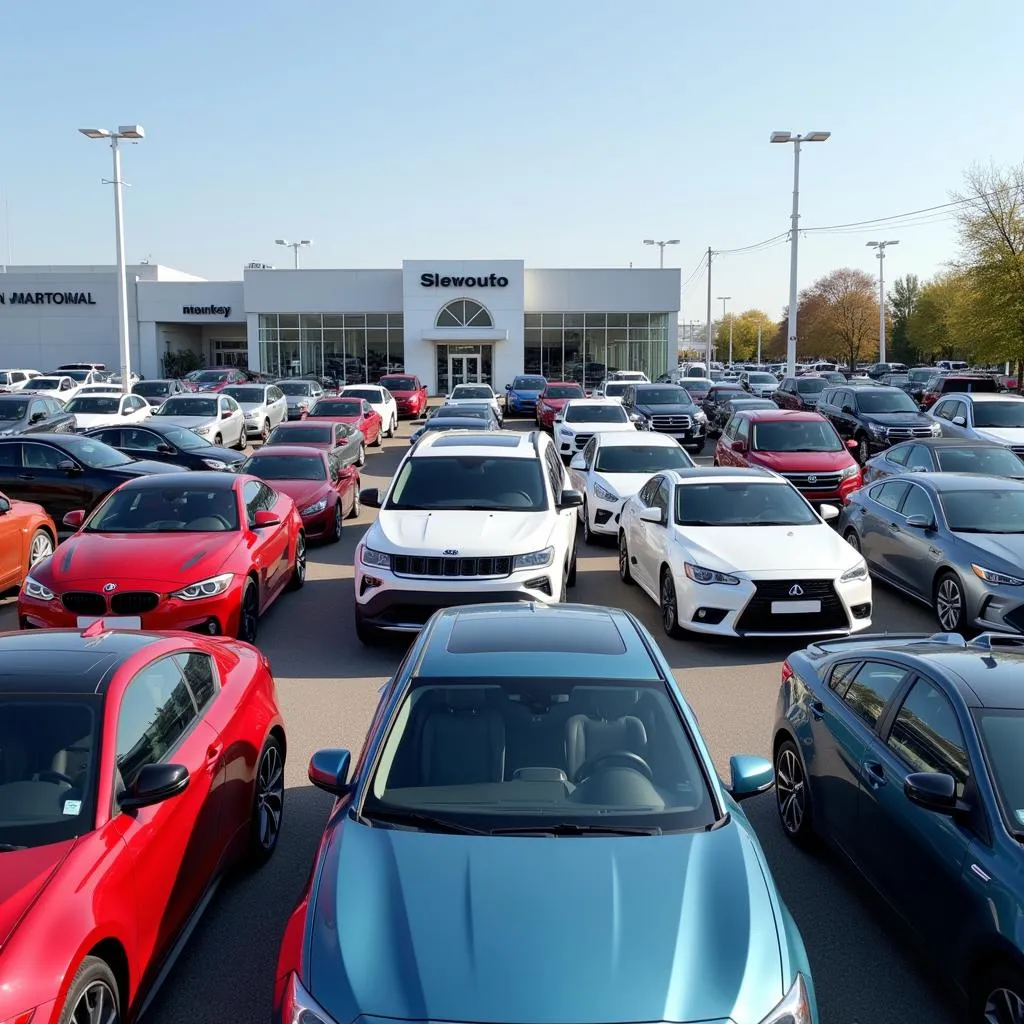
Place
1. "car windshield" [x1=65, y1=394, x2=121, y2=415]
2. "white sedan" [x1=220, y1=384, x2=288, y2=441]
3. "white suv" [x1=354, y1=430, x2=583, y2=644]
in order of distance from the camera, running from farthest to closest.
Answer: "white sedan" [x1=220, y1=384, x2=288, y2=441] → "car windshield" [x1=65, y1=394, x2=121, y2=415] → "white suv" [x1=354, y1=430, x2=583, y2=644]

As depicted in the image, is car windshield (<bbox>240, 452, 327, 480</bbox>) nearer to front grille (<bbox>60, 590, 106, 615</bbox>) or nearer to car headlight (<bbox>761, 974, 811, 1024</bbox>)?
front grille (<bbox>60, 590, 106, 615</bbox>)

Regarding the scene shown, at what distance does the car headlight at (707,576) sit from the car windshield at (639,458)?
6.20 m

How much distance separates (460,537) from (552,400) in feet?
78.8

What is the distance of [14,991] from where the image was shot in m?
3.11

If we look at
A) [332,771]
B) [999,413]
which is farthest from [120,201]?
[332,771]

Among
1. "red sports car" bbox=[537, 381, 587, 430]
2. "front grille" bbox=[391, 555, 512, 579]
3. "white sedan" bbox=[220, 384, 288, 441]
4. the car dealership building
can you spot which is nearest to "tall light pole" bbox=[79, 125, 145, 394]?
"white sedan" bbox=[220, 384, 288, 441]

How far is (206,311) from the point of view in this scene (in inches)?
2331

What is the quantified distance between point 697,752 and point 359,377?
5455cm

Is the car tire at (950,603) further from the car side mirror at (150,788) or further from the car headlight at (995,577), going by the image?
the car side mirror at (150,788)

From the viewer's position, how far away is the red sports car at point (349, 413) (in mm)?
27547

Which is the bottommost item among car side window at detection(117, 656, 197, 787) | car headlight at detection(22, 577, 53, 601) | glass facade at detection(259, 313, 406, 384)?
car headlight at detection(22, 577, 53, 601)

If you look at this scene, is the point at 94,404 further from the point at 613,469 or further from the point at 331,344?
the point at 331,344

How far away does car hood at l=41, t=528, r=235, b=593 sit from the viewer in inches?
343

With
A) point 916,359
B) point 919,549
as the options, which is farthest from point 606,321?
point 916,359
